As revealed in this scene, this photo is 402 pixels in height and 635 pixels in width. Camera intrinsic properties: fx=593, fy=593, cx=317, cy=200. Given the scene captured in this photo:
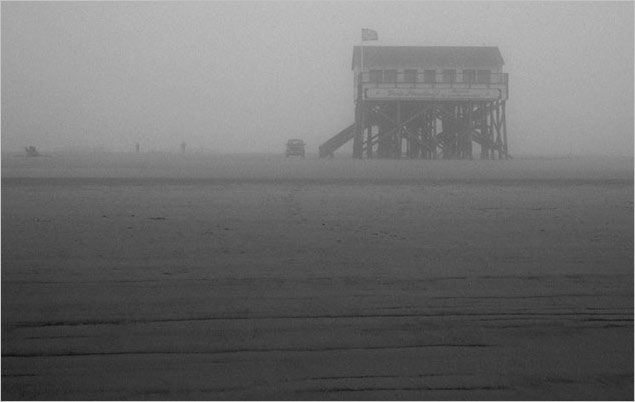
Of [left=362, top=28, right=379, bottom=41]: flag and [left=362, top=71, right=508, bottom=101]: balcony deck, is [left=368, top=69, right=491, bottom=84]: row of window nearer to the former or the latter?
[left=362, top=71, right=508, bottom=101]: balcony deck

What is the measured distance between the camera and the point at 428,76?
37.4m

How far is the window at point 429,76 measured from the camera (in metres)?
37.4

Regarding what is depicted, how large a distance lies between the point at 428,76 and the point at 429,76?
6 cm

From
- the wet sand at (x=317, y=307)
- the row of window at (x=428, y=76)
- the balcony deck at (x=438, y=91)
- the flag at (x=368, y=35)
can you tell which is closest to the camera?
the wet sand at (x=317, y=307)

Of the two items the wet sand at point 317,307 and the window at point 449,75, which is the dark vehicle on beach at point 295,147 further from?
the wet sand at point 317,307

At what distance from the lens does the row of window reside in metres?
37.3

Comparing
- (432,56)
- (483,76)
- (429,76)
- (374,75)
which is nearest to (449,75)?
(429,76)

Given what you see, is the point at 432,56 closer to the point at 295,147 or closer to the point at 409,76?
the point at 409,76

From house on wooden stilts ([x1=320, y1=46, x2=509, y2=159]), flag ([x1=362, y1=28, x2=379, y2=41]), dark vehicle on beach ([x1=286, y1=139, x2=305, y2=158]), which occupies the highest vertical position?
flag ([x1=362, y1=28, x2=379, y2=41])

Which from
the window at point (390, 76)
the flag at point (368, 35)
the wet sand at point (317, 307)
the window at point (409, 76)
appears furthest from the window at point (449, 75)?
the wet sand at point (317, 307)

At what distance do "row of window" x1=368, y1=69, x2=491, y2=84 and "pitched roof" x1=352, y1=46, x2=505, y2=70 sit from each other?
1.47 feet

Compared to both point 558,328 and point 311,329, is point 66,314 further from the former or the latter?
point 558,328

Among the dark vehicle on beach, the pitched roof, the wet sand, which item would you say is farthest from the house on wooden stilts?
the wet sand

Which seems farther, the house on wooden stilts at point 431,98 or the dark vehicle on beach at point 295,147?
the dark vehicle on beach at point 295,147
